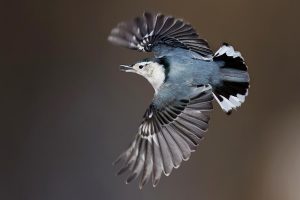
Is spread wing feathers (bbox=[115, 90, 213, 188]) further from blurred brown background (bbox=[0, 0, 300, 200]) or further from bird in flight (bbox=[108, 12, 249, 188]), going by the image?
blurred brown background (bbox=[0, 0, 300, 200])

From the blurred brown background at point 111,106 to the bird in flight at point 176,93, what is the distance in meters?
0.52

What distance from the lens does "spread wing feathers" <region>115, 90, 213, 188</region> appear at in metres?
0.91

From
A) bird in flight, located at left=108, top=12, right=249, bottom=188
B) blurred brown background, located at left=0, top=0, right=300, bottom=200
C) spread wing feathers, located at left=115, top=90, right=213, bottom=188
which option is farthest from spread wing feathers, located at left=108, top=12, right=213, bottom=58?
blurred brown background, located at left=0, top=0, right=300, bottom=200

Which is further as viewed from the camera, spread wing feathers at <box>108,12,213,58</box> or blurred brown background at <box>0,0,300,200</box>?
blurred brown background at <box>0,0,300,200</box>

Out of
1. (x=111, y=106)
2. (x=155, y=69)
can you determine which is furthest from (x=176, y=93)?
(x=111, y=106)

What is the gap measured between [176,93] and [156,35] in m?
0.15

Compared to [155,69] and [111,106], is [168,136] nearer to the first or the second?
[155,69]

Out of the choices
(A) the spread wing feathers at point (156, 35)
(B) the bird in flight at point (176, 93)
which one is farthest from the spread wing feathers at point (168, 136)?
(A) the spread wing feathers at point (156, 35)

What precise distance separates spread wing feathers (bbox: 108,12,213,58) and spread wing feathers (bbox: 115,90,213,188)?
0.39 feet

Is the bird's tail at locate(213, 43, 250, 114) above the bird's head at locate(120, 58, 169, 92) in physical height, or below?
above

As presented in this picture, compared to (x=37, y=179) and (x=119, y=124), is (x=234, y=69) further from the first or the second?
(x=37, y=179)

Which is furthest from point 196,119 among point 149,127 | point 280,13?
point 280,13

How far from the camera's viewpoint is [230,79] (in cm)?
98

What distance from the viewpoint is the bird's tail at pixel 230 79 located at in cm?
98
